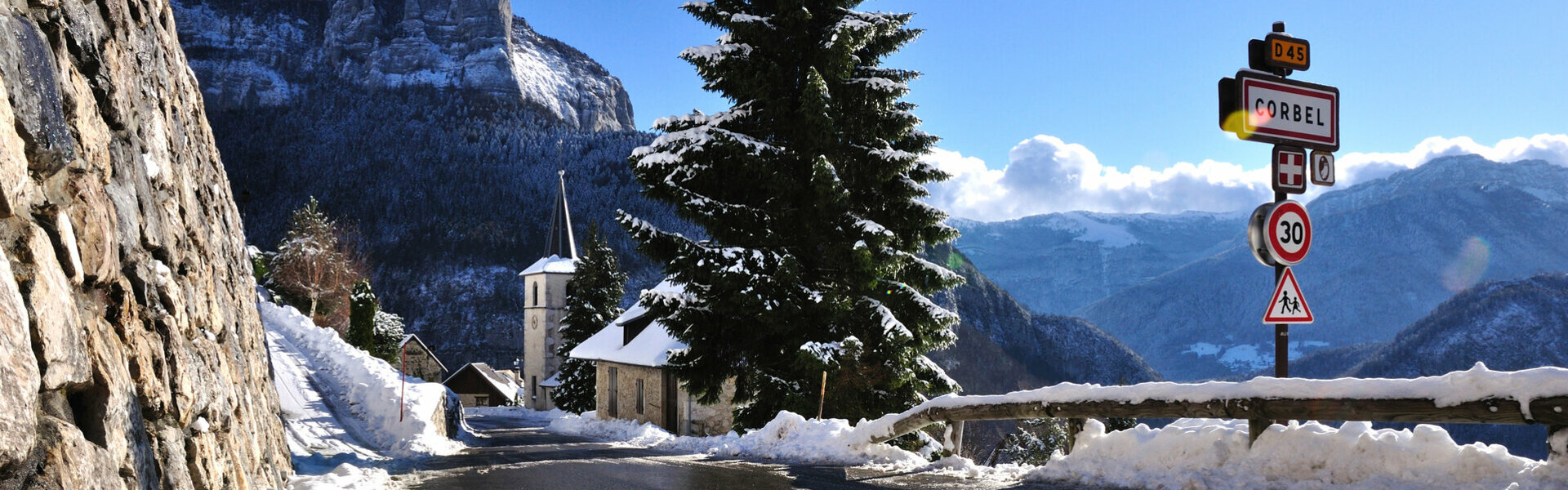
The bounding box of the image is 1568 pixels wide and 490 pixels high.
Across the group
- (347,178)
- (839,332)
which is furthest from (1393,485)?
(347,178)

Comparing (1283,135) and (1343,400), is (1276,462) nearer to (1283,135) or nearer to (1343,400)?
(1343,400)

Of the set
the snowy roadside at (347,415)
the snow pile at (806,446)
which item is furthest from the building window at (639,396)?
the snow pile at (806,446)

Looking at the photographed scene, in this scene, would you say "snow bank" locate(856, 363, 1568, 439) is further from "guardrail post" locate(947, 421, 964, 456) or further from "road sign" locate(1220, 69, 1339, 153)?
"road sign" locate(1220, 69, 1339, 153)

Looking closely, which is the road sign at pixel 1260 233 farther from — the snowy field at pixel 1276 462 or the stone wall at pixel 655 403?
the stone wall at pixel 655 403

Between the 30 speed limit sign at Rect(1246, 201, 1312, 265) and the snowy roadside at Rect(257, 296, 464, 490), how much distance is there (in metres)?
8.31

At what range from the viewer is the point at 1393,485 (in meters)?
5.87

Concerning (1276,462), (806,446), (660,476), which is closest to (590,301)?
(806,446)

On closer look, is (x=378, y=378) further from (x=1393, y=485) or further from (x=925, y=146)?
(x=1393, y=485)

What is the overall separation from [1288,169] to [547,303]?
2528 inches

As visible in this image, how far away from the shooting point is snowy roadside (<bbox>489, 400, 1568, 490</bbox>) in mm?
5648

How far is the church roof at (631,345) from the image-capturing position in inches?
1224

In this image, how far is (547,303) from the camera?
6856 cm

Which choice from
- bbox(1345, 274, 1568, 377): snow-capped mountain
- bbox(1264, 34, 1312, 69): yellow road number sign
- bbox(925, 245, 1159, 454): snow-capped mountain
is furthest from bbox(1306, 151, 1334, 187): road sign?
bbox(1345, 274, 1568, 377): snow-capped mountain

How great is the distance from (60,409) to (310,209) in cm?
6122
